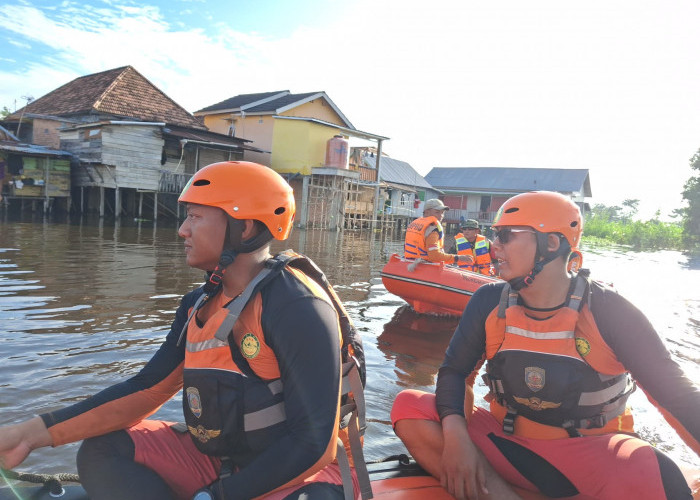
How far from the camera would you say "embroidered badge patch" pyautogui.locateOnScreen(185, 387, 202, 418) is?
1.72 m

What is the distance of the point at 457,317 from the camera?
7.91 metres

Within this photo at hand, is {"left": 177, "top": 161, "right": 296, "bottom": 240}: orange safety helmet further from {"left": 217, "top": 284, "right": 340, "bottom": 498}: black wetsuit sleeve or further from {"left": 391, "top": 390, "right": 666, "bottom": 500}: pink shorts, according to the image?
{"left": 391, "top": 390, "right": 666, "bottom": 500}: pink shorts

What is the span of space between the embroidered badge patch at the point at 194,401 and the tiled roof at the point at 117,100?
24476mm

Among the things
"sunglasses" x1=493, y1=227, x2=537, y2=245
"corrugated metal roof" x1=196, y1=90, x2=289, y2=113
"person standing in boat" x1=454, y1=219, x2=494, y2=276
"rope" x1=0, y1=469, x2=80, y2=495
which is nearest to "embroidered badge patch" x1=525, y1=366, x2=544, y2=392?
"sunglasses" x1=493, y1=227, x2=537, y2=245

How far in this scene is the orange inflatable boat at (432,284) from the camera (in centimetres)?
735

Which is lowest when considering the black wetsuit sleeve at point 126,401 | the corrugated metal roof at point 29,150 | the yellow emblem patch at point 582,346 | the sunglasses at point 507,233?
the black wetsuit sleeve at point 126,401

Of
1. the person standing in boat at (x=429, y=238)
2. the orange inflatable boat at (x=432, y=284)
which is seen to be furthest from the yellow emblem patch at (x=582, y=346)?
the person standing in boat at (x=429, y=238)

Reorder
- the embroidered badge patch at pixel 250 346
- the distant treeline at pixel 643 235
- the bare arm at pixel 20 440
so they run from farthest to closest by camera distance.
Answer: the distant treeline at pixel 643 235
the bare arm at pixel 20 440
the embroidered badge patch at pixel 250 346

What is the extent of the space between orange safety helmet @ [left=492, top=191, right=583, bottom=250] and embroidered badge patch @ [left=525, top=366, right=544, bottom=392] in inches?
24.4

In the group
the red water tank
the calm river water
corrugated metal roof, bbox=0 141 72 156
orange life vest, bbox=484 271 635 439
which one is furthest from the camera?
the red water tank

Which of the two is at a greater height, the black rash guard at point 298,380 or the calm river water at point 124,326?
the black rash guard at point 298,380

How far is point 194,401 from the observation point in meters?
1.73

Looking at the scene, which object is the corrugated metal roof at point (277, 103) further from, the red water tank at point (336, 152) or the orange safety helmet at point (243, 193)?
the orange safety helmet at point (243, 193)

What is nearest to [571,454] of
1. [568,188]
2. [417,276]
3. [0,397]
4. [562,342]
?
[562,342]
